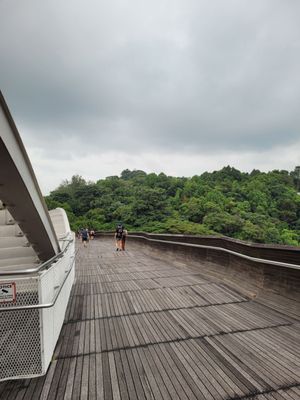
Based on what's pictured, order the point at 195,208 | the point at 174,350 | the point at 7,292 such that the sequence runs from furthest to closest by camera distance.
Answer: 1. the point at 195,208
2. the point at 174,350
3. the point at 7,292

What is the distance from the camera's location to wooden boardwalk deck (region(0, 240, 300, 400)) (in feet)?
7.85

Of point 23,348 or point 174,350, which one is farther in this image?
point 174,350

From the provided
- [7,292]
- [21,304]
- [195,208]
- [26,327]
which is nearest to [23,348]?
[26,327]

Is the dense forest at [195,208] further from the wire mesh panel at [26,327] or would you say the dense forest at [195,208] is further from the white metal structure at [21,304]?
the wire mesh panel at [26,327]

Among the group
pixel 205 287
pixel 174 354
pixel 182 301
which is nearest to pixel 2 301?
pixel 174 354

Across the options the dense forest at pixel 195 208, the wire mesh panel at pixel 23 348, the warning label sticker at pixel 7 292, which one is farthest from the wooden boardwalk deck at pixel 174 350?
the dense forest at pixel 195 208

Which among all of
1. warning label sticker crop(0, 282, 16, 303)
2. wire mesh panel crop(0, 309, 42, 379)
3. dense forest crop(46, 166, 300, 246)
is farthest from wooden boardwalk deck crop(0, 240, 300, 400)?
dense forest crop(46, 166, 300, 246)

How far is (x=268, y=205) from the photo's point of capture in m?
70.6

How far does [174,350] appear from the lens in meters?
3.10

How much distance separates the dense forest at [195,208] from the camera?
49.4 metres

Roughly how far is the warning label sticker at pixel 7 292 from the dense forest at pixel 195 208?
137ft

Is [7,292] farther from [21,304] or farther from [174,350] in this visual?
[174,350]

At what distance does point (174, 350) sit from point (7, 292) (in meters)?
2.25

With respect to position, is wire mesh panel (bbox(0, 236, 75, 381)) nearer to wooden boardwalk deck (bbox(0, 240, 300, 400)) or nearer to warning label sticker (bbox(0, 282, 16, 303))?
warning label sticker (bbox(0, 282, 16, 303))
